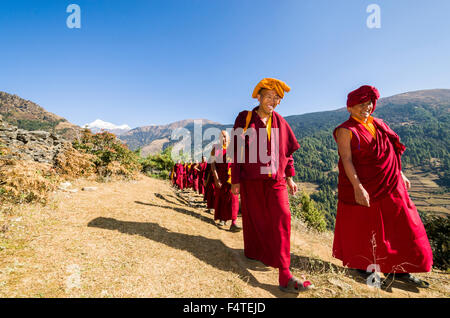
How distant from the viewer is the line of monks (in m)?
2.50

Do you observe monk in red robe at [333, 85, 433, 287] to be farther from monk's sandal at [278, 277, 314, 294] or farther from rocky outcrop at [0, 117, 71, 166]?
rocky outcrop at [0, 117, 71, 166]

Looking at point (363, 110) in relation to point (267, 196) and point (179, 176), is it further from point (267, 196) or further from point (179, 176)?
point (179, 176)

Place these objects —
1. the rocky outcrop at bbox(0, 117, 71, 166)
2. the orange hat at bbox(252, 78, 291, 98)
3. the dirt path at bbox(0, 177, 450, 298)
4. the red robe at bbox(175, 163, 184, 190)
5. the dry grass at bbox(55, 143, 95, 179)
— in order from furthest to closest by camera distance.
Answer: the red robe at bbox(175, 163, 184, 190), the dry grass at bbox(55, 143, 95, 179), the rocky outcrop at bbox(0, 117, 71, 166), the orange hat at bbox(252, 78, 291, 98), the dirt path at bbox(0, 177, 450, 298)

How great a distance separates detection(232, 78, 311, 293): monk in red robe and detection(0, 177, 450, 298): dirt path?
0.50 metres

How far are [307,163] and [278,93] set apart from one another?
583 feet

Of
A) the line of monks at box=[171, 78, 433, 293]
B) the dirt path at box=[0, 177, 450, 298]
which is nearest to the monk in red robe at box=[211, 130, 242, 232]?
the dirt path at box=[0, 177, 450, 298]

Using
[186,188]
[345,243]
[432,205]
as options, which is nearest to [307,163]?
[432,205]

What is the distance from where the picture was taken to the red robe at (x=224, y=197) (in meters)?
5.11

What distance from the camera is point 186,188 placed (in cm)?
1589

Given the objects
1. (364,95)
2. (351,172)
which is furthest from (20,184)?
(364,95)

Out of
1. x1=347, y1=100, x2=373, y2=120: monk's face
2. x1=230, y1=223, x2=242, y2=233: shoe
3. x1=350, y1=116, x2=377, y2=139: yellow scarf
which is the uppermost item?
x1=347, y1=100, x2=373, y2=120: monk's face

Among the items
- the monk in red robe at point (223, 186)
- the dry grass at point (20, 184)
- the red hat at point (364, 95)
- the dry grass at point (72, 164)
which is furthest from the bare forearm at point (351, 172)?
the dry grass at point (72, 164)

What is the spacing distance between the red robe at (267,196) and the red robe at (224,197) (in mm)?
2101

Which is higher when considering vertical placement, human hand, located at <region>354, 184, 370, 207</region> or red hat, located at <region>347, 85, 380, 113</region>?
red hat, located at <region>347, 85, 380, 113</region>
